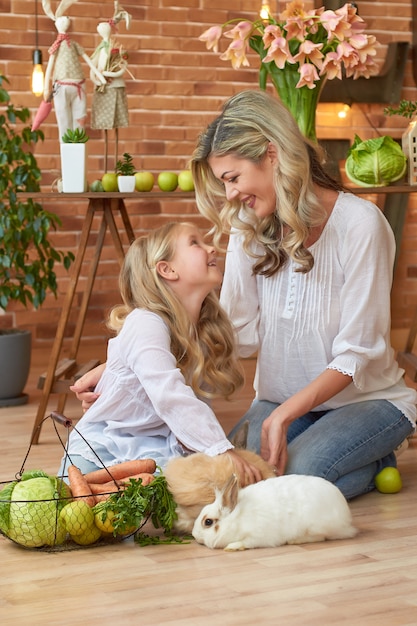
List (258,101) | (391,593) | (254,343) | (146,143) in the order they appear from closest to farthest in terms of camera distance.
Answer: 1. (391,593)
2. (258,101)
3. (254,343)
4. (146,143)

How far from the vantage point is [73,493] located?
226 centimetres

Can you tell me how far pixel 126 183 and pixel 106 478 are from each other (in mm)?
1281

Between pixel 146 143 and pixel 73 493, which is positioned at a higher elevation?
pixel 146 143

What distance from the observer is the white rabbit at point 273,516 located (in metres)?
2.14

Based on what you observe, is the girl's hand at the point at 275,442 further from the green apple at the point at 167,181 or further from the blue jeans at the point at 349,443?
the green apple at the point at 167,181

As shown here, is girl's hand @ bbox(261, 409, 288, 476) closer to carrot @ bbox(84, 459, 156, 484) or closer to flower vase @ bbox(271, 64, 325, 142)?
carrot @ bbox(84, 459, 156, 484)

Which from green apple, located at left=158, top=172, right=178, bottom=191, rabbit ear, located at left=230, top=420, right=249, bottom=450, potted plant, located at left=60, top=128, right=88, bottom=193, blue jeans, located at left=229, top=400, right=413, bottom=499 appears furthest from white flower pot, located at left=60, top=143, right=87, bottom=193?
rabbit ear, located at left=230, top=420, right=249, bottom=450

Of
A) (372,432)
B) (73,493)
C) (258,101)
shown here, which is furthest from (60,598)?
(258,101)

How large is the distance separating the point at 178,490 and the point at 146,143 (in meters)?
3.14

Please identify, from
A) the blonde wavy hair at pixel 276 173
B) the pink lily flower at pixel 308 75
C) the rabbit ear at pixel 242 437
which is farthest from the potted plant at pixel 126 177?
the rabbit ear at pixel 242 437

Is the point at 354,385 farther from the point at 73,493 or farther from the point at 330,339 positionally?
the point at 73,493

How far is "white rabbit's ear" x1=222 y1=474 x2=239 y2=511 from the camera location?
6.86ft

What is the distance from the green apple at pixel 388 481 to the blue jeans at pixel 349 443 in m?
0.02

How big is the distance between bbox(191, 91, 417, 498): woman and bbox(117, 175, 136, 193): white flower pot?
2.20 feet
